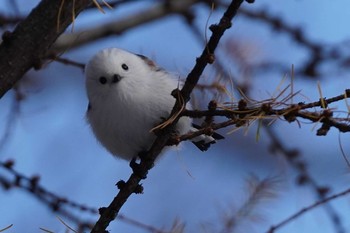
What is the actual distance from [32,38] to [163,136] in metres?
0.36

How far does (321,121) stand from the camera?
1.08 meters

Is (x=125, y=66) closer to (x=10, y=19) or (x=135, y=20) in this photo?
(x=10, y=19)

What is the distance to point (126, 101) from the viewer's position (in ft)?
5.39

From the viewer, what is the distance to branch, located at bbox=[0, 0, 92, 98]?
4.42ft

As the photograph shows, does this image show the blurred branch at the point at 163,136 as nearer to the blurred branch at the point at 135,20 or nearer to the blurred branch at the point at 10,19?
the blurred branch at the point at 10,19

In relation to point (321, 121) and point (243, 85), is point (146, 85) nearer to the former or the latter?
point (243, 85)

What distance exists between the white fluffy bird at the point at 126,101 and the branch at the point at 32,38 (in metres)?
0.33

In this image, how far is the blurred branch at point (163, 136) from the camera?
110 centimetres

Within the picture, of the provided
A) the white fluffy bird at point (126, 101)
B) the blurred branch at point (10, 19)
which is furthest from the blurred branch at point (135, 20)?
the white fluffy bird at point (126, 101)

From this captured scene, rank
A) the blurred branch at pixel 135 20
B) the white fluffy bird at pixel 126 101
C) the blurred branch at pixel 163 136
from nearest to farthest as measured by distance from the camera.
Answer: the blurred branch at pixel 163 136
the white fluffy bird at pixel 126 101
the blurred branch at pixel 135 20

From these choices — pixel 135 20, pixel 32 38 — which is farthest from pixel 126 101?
pixel 135 20

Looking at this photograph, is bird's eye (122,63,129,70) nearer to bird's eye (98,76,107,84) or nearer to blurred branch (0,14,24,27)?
bird's eye (98,76,107,84)

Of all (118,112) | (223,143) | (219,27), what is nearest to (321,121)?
(219,27)

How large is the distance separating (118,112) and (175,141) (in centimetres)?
41
